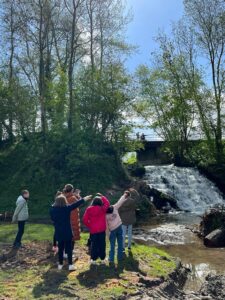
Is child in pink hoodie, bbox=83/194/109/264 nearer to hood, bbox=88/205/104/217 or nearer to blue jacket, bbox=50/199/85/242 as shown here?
hood, bbox=88/205/104/217

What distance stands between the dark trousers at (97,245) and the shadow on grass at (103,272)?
1.13ft

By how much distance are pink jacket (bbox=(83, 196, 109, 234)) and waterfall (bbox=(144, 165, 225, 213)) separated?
1834cm

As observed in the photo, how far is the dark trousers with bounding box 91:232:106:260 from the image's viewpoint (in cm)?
1068

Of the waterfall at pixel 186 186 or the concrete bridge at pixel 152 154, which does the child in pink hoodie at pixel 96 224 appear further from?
the concrete bridge at pixel 152 154

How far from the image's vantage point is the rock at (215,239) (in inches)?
640

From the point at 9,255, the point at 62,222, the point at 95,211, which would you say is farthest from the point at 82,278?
the point at 9,255

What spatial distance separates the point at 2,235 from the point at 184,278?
7.56 metres

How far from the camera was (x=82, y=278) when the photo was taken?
31.6 feet

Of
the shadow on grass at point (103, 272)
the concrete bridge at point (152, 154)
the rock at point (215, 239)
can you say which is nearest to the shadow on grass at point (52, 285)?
the shadow on grass at point (103, 272)

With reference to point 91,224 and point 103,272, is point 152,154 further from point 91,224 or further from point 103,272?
point 103,272

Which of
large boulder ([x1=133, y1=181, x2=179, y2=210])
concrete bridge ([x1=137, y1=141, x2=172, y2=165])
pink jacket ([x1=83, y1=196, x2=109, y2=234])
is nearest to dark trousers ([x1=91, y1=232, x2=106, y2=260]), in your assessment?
pink jacket ([x1=83, y1=196, x2=109, y2=234])

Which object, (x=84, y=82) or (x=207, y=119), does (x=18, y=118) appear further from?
(x=207, y=119)

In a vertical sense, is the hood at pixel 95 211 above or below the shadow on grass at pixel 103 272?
above

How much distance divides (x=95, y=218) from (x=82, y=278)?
1.63 meters
